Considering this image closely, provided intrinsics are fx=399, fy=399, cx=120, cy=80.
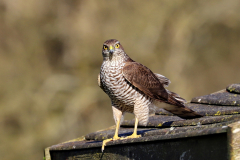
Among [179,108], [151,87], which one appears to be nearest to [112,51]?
[151,87]

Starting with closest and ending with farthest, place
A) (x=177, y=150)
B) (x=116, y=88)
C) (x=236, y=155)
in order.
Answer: (x=236, y=155) → (x=177, y=150) → (x=116, y=88)

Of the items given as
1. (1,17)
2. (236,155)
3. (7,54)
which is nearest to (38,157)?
(7,54)

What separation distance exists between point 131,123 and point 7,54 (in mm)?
4351

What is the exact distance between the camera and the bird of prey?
3.69 m

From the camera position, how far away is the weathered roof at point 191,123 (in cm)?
303

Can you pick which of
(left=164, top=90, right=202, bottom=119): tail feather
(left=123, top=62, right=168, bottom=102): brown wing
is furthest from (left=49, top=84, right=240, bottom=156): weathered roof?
(left=123, top=62, right=168, bottom=102): brown wing

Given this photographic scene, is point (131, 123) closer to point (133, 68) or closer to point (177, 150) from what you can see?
point (133, 68)

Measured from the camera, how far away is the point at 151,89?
3.88m

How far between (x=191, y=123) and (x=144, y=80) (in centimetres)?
61

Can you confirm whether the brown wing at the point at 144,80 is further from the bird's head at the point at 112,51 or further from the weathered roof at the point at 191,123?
the weathered roof at the point at 191,123

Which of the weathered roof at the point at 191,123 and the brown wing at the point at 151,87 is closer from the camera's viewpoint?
the weathered roof at the point at 191,123

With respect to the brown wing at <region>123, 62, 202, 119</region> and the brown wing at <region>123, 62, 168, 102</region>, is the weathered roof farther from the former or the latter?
the brown wing at <region>123, 62, 168, 102</region>

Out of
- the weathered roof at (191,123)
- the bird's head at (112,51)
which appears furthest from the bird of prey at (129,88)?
the weathered roof at (191,123)

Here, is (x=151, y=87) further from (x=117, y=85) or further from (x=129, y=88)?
(x=117, y=85)
